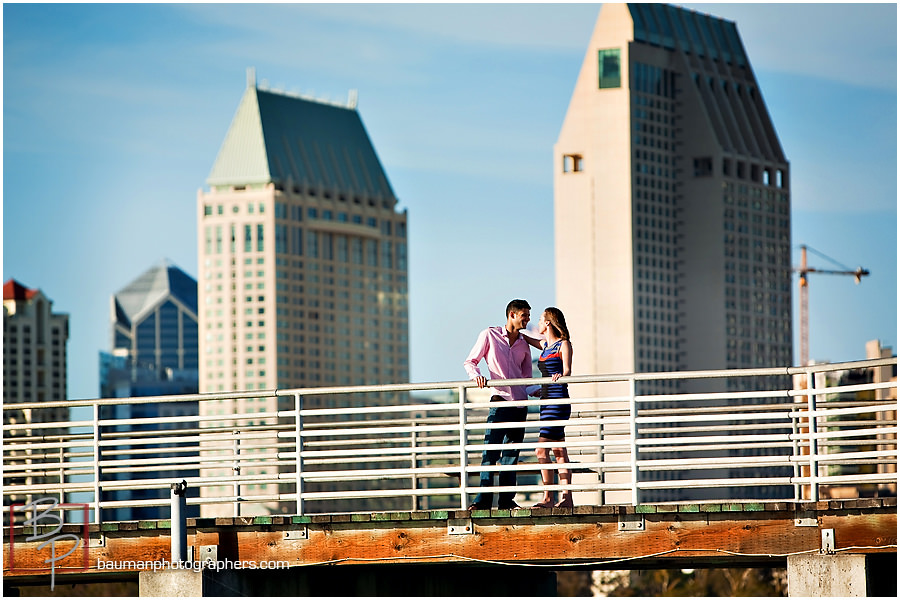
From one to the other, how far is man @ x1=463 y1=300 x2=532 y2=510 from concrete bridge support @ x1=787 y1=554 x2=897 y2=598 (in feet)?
9.10

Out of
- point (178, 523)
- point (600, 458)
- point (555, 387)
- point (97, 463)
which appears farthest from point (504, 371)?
point (97, 463)

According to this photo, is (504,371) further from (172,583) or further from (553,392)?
(172,583)

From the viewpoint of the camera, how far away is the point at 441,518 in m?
15.5

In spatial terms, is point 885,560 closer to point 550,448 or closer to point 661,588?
point 550,448

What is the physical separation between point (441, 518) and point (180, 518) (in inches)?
86.7

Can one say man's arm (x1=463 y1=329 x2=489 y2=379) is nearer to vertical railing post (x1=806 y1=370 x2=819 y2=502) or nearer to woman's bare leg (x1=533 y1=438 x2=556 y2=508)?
woman's bare leg (x1=533 y1=438 x2=556 y2=508)

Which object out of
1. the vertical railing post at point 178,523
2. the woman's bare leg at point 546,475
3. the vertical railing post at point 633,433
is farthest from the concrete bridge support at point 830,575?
the vertical railing post at point 178,523

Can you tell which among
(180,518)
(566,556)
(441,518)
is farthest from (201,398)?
(566,556)

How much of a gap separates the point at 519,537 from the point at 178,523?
2880 millimetres

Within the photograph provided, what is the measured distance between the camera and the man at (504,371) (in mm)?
16078

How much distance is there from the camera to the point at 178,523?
1541 centimetres

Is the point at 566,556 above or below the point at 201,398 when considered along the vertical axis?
below

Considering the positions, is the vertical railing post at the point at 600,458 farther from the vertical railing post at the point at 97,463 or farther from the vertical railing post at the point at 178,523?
the vertical railing post at the point at 97,463

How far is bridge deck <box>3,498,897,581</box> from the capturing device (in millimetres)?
14727
